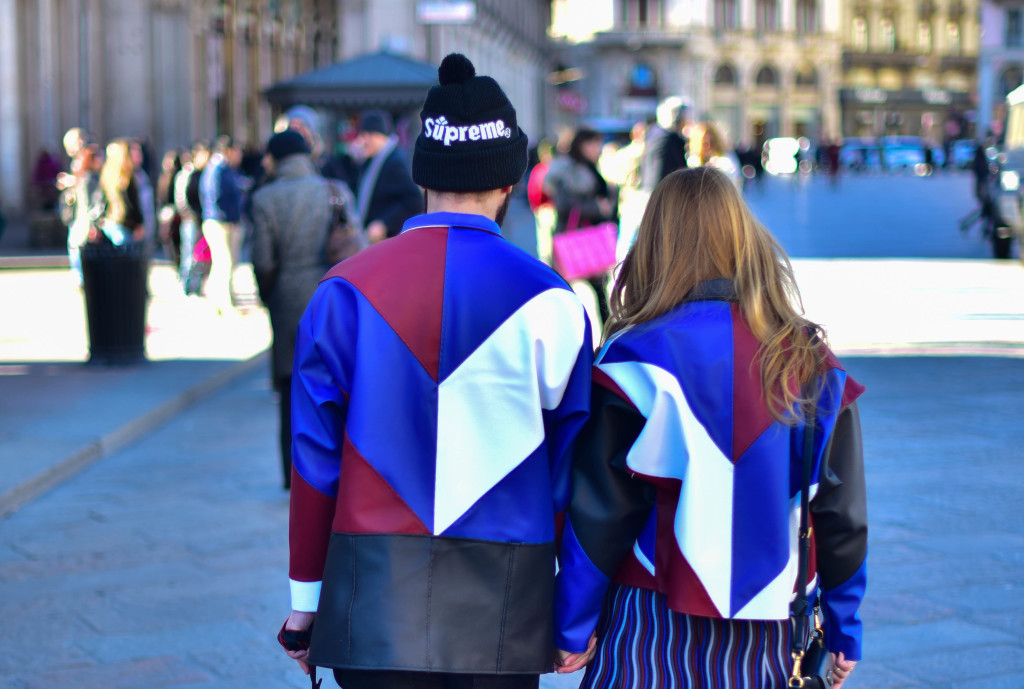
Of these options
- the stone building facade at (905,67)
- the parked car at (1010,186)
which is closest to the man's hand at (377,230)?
the parked car at (1010,186)

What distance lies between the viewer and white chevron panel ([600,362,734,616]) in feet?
7.80

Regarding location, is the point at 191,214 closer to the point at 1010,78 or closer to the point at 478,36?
the point at 478,36

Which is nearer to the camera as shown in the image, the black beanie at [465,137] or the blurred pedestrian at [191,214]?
the black beanie at [465,137]

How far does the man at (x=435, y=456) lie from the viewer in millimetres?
2289

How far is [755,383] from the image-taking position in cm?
239

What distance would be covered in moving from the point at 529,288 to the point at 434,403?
0.24 metres

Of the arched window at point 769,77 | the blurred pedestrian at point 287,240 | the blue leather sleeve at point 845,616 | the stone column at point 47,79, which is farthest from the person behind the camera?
the arched window at point 769,77

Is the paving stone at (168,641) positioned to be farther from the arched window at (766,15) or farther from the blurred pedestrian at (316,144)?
the arched window at (766,15)

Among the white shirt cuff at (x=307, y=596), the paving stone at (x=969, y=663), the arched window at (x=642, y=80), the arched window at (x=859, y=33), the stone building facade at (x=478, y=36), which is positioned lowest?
the paving stone at (x=969, y=663)

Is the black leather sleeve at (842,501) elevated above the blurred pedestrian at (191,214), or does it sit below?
below

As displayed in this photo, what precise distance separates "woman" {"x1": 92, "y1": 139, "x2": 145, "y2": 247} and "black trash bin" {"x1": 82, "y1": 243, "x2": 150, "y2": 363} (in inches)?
105

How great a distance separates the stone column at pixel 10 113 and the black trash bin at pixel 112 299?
1376cm

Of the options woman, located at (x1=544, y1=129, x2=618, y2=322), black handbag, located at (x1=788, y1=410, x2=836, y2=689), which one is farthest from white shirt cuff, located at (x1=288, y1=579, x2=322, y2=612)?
woman, located at (x1=544, y1=129, x2=618, y2=322)

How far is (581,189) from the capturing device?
410 inches
